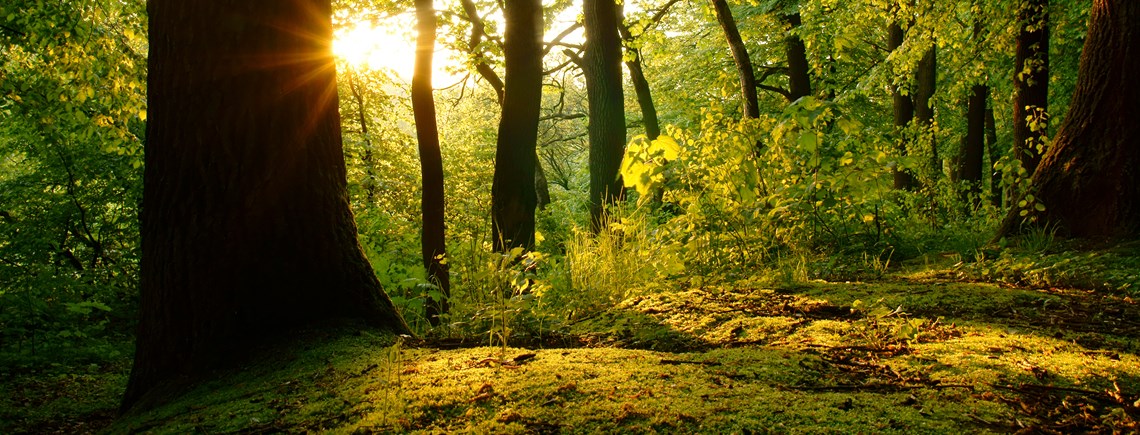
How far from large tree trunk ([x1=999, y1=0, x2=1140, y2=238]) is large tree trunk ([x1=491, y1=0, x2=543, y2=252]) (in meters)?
4.12

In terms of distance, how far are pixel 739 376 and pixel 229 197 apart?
2.19 metres

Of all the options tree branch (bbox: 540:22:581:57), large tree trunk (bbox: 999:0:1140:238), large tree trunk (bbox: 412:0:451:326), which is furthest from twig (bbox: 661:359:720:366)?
tree branch (bbox: 540:22:581:57)

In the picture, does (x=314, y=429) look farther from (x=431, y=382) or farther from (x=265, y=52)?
(x=265, y=52)

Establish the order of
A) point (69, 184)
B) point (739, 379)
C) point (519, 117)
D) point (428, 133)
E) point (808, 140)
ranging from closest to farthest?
point (739, 379)
point (808, 140)
point (428, 133)
point (519, 117)
point (69, 184)

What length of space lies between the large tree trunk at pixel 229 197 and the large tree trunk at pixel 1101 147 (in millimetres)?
4902

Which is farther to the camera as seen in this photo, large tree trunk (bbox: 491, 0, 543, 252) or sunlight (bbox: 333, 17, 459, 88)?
sunlight (bbox: 333, 17, 459, 88)

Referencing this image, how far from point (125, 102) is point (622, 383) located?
6262mm

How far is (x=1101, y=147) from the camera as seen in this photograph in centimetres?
459

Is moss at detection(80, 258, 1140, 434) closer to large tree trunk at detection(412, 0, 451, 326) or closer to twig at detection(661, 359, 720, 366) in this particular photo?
twig at detection(661, 359, 720, 366)

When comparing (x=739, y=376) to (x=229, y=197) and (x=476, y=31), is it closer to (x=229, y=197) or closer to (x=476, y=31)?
(x=229, y=197)

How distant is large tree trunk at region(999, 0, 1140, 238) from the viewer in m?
4.43

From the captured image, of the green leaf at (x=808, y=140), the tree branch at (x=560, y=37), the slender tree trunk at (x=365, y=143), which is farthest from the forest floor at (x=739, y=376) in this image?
the tree branch at (x=560, y=37)

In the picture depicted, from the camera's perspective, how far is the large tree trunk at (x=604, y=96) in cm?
1038

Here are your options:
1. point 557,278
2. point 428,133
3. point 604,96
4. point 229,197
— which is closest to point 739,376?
point 229,197
